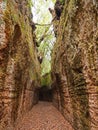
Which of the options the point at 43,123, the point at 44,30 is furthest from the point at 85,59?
the point at 44,30

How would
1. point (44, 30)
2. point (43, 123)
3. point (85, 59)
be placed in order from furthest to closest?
point (44, 30)
point (43, 123)
point (85, 59)

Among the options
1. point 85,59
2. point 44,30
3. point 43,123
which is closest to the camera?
point 85,59

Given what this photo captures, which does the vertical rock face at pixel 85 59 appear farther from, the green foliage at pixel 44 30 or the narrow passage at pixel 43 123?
the green foliage at pixel 44 30

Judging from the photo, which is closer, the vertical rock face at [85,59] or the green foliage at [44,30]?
the vertical rock face at [85,59]

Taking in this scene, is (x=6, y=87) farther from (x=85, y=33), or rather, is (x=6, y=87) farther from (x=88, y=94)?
(x=85, y=33)

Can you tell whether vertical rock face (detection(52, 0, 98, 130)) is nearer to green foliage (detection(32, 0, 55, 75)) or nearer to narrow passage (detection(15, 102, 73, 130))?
narrow passage (detection(15, 102, 73, 130))

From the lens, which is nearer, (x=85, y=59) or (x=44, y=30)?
(x=85, y=59)

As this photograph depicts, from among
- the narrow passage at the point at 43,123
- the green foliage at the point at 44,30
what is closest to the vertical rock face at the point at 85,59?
the narrow passage at the point at 43,123

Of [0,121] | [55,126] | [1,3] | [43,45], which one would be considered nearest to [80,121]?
[55,126]

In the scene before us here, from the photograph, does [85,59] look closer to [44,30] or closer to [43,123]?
[43,123]

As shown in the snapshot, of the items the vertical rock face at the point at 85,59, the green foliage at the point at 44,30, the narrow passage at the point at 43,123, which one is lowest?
the narrow passage at the point at 43,123

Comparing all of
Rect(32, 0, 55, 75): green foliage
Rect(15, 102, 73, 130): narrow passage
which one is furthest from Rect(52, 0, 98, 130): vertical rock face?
Rect(32, 0, 55, 75): green foliage

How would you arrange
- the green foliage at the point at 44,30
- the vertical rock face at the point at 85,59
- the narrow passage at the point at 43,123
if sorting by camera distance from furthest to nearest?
the green foliage at the point at 44,30 → the narrow passage at the point at 43,123 → the vertical rock face at the point at 85,59

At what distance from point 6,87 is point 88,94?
2.65 metres
